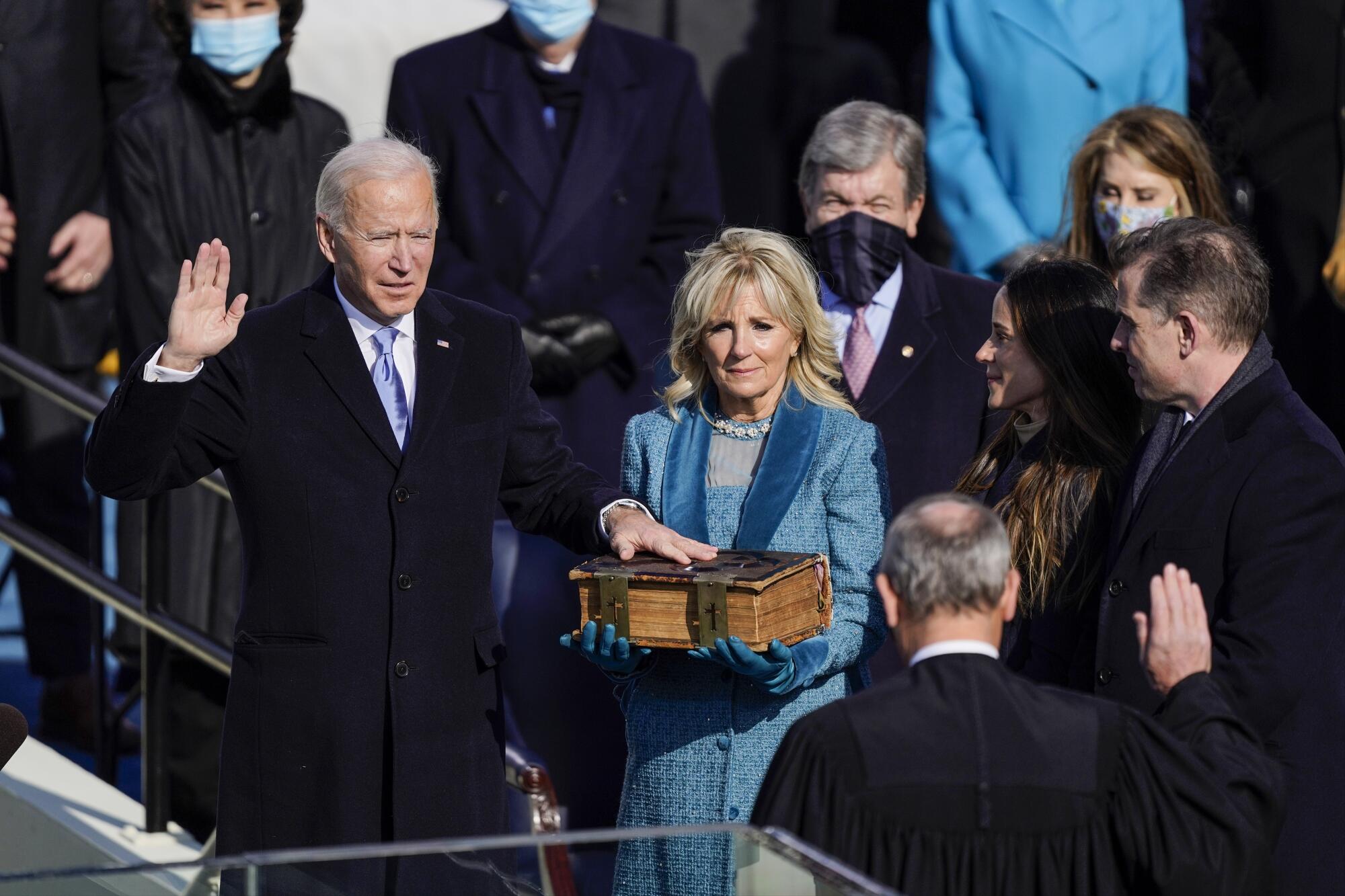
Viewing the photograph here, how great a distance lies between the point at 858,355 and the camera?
204 inches

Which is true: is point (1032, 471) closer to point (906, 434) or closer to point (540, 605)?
point (906, 434)

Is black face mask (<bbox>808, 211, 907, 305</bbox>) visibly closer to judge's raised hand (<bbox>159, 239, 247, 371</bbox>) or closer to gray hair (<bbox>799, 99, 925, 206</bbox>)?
gray hair (<bbox>799, 99, 925, 206</bbox>)

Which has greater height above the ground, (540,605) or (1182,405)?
(1182,405)

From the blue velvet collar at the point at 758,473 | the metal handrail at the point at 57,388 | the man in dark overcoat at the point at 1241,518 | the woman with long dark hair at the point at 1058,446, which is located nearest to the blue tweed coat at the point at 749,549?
the blue velvet collar at the point at 758,473

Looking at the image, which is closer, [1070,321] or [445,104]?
[1070,321]

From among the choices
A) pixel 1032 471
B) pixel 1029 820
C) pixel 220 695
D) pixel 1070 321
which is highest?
pixel 1070 321

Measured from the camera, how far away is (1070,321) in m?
4.11

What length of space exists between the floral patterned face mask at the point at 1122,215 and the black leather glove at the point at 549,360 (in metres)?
1.64

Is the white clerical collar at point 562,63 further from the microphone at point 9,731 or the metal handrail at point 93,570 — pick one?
the microphone at point 9,731

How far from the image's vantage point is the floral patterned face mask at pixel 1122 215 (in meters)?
5.30

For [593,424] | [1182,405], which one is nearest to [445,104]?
[593,424]

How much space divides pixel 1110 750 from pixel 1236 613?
27.1 inches

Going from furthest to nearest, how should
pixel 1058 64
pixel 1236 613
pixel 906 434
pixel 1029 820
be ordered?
1. pixel 1058 64
2. pixel 906 434
3. pixel 1236 613
4. pixel 1029 820

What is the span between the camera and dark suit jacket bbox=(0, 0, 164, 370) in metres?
6.21
